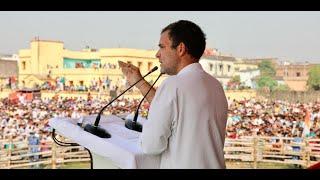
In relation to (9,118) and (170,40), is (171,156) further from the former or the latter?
(9,118)

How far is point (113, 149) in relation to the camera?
72cm

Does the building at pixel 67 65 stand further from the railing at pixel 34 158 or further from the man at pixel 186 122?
the man at pixel 186 122

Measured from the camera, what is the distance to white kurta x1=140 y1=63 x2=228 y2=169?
79 centimetres

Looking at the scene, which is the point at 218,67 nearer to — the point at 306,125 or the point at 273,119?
the point at 273,119

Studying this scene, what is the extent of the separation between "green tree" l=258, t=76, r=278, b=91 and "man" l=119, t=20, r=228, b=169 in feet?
38.2

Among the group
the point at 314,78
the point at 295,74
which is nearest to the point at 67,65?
the point at 295,74

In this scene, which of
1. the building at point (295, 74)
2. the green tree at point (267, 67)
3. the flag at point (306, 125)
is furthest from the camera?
the green tree at point (267, 67)

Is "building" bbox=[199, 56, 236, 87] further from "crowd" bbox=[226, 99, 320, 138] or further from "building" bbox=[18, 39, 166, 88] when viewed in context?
"building" bbox=[18, 39, 166, 88]

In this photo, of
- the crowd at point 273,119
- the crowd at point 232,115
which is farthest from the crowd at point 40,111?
the crowd at point 273,119

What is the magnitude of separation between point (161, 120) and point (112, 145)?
11 centimetres

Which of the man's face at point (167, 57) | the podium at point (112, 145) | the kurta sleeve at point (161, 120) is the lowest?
the podium at point (112, 145)

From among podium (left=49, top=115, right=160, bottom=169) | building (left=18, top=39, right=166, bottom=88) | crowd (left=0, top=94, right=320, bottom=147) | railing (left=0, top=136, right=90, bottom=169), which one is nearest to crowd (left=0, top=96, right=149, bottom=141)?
crowd (left=0, top=94, right=320, bottom=147)

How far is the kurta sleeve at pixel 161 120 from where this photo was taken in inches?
30.8

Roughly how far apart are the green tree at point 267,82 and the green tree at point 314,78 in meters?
0.98
